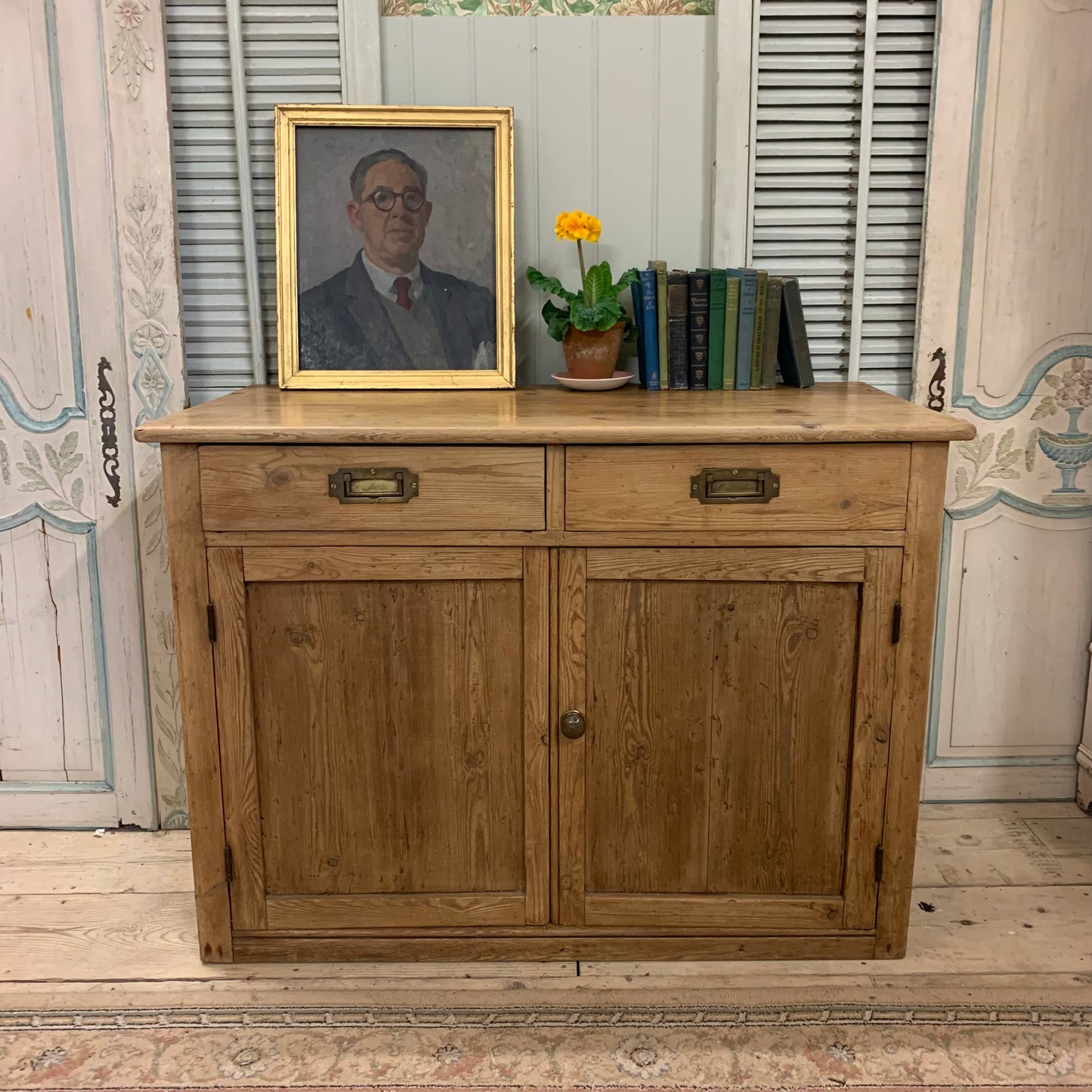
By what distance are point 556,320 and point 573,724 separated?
0.84 meters

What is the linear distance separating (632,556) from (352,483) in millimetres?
480

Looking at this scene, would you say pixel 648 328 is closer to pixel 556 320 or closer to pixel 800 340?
pixel 556 320

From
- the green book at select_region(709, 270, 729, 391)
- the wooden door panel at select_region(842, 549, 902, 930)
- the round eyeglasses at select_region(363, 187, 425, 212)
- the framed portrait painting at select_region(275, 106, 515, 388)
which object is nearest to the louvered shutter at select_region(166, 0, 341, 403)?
the framed portrait painting at select_region(275, 106, 515, 388)

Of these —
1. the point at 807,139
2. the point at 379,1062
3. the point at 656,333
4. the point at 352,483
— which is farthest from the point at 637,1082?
the point at 807,139

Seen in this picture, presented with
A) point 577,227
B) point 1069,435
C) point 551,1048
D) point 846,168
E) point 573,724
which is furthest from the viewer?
point 1069,435

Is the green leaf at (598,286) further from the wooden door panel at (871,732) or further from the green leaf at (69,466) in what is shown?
the green leaf at (69,466)

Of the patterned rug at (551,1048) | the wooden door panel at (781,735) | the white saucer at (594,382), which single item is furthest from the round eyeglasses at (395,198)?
the patterned rug at (551,1048)

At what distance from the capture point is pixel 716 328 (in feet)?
6.89

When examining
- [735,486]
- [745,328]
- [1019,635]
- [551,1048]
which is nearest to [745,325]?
[745,328]

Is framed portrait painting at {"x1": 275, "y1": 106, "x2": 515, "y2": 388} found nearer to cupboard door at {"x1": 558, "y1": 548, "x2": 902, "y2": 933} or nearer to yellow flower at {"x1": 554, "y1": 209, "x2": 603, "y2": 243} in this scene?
yellow flower at {"x1": 554, "y1": 209, "x2": 603, "y2": 243}

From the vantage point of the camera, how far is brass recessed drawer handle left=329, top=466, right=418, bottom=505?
67.1 inches

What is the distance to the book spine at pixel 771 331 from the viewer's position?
2102 mm

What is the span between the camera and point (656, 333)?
2115mm

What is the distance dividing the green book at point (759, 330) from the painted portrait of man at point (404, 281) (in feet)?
1.74
